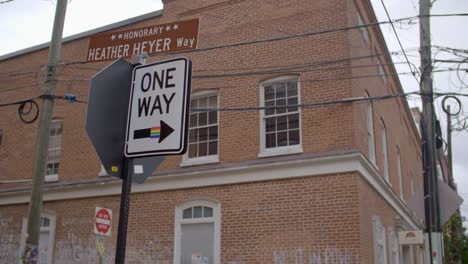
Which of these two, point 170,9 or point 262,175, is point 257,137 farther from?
point 170,9

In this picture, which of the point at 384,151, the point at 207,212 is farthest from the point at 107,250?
the point at 384,151

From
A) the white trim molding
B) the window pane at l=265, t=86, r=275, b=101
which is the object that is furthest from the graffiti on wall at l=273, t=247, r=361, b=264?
the window pane at l=265, t=86, r=275, b=101

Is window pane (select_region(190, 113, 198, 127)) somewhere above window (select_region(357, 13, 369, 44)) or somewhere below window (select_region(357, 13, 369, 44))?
below

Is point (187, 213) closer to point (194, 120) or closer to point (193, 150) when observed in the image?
point (193, 150)

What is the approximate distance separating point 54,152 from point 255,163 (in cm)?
753

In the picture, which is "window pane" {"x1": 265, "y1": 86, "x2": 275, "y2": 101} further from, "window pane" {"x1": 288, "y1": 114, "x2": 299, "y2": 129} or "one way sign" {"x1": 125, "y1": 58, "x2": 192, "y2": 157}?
"one way sign" {"x1": 125, "y1": 58, "x2": 192, "y2": 157}

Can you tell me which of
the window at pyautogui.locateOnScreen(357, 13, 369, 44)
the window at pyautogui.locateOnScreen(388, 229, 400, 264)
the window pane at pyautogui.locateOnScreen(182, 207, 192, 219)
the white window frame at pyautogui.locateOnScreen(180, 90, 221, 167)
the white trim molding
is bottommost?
the window at pyautogui.locateOnScreen(388, 229, 400, 264)

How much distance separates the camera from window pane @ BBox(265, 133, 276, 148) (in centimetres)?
1363

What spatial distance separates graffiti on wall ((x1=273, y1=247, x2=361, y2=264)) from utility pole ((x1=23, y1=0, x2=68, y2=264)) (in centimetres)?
566

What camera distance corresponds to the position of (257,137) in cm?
1370

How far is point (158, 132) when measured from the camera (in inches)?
153

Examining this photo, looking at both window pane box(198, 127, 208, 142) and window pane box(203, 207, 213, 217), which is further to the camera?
window pane box(198, 127, 208, 142)

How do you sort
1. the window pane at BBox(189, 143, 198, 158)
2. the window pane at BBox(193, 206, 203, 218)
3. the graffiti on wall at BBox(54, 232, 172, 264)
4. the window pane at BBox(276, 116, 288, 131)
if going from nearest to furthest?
the window pane at BBox(276, 116, 288, 131) → the window pane at BBox(193, 206, 203, 218) → the graffiti on wall at BBox(54, 232, 172, 264) → the window pane at BBox(189, 143, 198, 158)

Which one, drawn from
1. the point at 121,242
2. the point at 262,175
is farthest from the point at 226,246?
the point at 121,242
